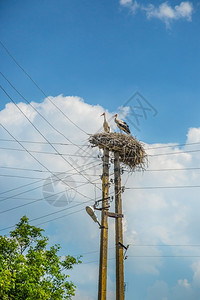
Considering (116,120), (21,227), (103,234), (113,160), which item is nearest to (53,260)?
(21,227)

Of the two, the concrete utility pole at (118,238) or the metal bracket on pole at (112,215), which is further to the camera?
the metal bracket on pole at (112,215)

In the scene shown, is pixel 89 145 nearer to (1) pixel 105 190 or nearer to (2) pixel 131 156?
(2) pixel 131 156

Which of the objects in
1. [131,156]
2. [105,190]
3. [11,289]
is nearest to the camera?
[11,289]

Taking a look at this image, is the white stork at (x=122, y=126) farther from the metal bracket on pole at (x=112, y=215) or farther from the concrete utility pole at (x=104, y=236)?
the metal bracket on pole at (x=112, y=215)

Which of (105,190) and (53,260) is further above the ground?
(105,190)

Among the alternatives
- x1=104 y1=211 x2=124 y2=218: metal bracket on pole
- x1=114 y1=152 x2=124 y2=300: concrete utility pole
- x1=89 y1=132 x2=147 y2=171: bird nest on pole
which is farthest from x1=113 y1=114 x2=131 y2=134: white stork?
x1=104 y1=211 x2=124 y2=218: metal bracket on pole

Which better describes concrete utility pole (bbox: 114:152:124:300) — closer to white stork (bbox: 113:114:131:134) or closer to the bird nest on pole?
the bird nest on pole

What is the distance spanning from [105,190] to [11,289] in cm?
438

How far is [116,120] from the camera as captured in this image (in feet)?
51.2

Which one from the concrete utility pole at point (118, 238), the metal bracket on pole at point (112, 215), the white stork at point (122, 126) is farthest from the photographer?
the white stork at point (122, 126)

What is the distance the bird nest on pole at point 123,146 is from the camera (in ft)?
41.1

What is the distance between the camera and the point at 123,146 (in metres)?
12.6

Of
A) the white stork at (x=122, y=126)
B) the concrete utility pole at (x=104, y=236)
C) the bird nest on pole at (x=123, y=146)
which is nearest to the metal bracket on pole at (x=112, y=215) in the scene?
the concrete utility pole at (x=104, y=236)

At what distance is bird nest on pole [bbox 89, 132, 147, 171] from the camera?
41.1 ft
